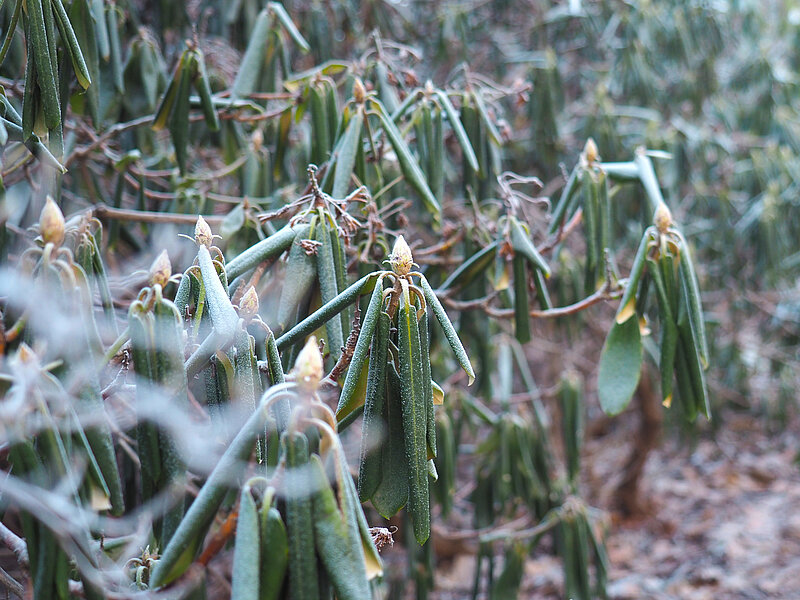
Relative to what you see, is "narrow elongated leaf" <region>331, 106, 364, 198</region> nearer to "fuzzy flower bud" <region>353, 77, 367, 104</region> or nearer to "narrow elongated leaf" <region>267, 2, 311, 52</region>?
"fuzzy flower bud" <region>353, 77, 367, 104</region>

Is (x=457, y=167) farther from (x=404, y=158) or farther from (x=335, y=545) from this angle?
(x=335, y=545)

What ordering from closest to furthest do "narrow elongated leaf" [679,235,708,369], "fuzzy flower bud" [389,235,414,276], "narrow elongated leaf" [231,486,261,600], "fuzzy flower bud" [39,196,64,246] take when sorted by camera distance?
1. "narrow elongated leaf" [231,486,261,600]
2. "fuzzy flower bud" [39,196,64,246]
3. "fuzzy flower bud" [389,235,414,276]
4. "narrow elongated leaf" [679,235,708,369]

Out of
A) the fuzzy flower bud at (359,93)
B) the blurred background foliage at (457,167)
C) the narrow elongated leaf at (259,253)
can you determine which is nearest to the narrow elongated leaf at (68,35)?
the blurred background foliage at (457,167)

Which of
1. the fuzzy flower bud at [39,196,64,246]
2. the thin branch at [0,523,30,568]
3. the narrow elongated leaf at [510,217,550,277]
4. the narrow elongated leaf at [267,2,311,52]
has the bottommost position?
the thin branch at [0,523,30,568]

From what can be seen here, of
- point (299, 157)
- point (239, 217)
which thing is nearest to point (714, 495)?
point (299, 157)

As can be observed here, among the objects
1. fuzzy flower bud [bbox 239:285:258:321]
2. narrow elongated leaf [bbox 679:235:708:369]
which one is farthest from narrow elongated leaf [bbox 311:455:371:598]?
narrow elongated leaf [bbox 679:235:708:369]

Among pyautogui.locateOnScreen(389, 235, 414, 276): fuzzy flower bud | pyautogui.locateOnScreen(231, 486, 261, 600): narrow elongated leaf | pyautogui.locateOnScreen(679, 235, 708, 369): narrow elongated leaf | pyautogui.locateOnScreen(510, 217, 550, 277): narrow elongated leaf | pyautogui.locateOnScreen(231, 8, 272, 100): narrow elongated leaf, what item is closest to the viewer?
pyautogui.locateOnScreen(231, 486, 261, 600): narrow elongated leaf

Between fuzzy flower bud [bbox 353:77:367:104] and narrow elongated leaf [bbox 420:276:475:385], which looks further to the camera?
fuzzy flower bud [bbox 353:77:367:104]

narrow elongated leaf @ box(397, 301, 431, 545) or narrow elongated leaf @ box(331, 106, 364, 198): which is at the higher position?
narrow elongated leaf @ box(331, 106, 364, 198)
